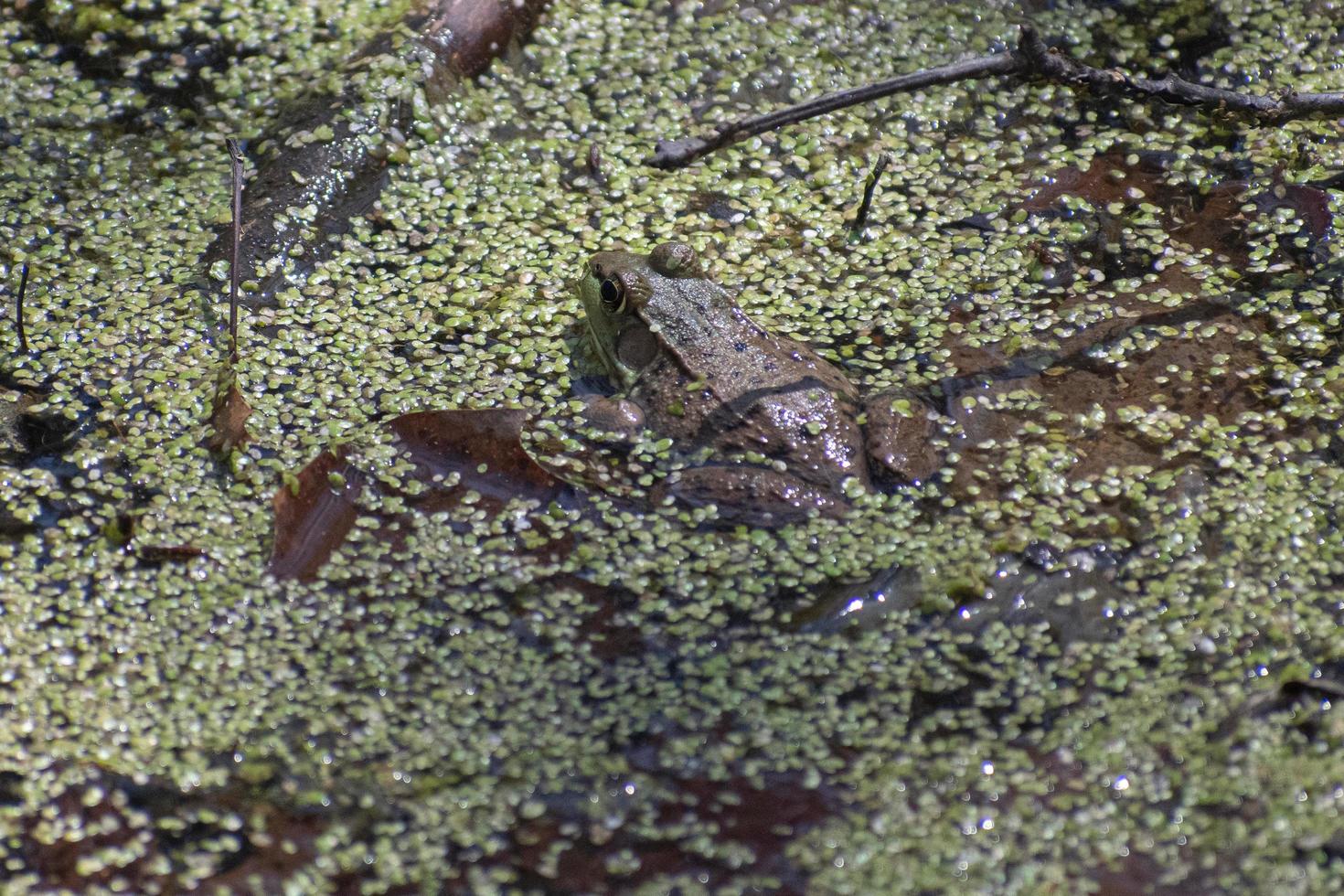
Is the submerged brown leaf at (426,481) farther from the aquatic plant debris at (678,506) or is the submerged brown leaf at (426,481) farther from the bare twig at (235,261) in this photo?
the bare twig at (235,261)

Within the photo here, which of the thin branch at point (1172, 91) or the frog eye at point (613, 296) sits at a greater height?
the thin branch at point (1172, 91)

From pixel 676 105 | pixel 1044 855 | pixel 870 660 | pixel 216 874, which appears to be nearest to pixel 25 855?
pixel 216 874

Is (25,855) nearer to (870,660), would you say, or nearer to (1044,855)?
(870,660)

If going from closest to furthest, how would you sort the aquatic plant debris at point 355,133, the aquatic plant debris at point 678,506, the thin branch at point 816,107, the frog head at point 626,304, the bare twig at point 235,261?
the aquatic plant debris at point 678,506
the bare twig at point 235,261
the thin branch at point 816,107
the frog head at point 626,304
the aquatic plant debris at point 355,133

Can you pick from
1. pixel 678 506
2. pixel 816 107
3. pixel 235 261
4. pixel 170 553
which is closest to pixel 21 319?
pixel 235 261

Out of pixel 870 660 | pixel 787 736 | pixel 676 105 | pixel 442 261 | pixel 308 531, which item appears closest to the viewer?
pixel 787 736

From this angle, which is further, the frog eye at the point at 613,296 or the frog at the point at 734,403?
the frog eye at the point at 613,296

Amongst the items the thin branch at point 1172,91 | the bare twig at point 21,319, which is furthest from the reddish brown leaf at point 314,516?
the thin branch at point 1172,91
